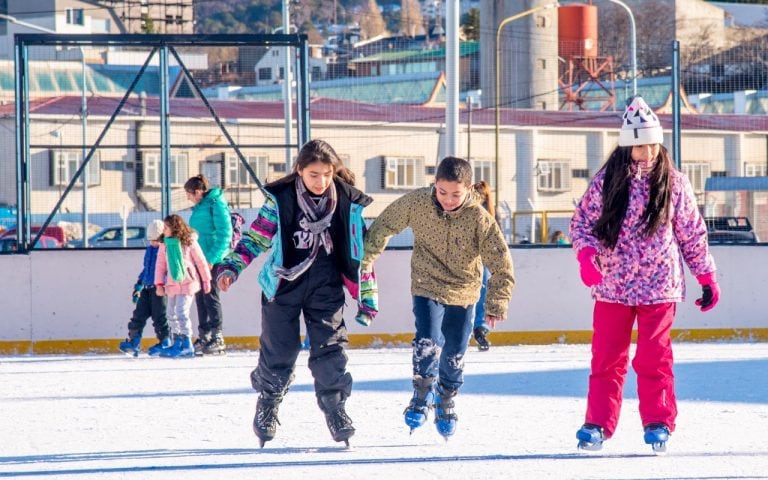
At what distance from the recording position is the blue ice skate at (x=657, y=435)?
5754 mm

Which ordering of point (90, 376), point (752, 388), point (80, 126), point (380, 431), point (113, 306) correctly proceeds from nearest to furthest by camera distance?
point (380, 431) → point (752, 388) → point (90, 376) → point (113, 306) → point (80, 126)

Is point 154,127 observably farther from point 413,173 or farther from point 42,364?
point 413,173

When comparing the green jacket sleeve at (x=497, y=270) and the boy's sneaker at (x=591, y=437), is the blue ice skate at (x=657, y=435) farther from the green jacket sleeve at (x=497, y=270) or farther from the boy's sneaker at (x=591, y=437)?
the green jacket sleeve at (x=497, y=270)

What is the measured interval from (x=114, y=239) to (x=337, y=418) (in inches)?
272

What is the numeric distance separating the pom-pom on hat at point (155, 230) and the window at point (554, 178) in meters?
5.23

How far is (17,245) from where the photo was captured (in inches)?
468

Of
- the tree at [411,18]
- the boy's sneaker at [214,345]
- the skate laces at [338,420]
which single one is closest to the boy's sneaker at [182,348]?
the boy's sneaker at [214,345]

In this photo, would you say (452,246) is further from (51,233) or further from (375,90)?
(375,90)

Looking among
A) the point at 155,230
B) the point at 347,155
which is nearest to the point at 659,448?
the point at 155,230

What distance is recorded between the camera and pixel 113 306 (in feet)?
39.3

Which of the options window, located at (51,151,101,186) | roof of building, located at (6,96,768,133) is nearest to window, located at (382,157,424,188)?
roof of building, located at (6,96,768,133)

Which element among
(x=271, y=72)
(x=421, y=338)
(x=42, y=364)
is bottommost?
(x=42, y=364)

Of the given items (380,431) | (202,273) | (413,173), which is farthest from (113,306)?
(380,431)

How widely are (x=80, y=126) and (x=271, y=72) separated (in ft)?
14.6
